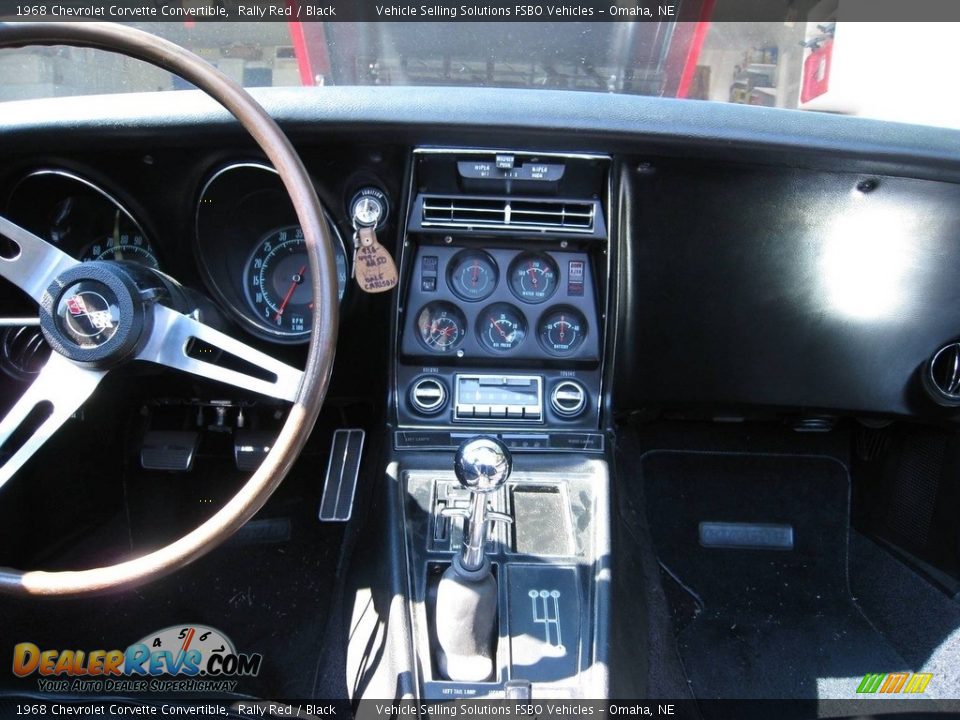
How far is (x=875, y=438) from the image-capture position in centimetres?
253

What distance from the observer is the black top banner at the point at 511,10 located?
2422 millimetres

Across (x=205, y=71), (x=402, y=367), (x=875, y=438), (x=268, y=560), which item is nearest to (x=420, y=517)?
(x=402, y=367)

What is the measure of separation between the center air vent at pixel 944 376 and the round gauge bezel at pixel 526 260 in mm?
1165

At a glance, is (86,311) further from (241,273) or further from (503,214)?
(503,214)

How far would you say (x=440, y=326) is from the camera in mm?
1981

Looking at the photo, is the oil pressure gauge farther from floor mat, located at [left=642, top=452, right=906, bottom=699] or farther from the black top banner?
the black top banner

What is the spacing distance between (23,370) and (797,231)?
7.12 ft

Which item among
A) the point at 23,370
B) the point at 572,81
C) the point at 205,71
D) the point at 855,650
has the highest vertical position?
the point at 572,81

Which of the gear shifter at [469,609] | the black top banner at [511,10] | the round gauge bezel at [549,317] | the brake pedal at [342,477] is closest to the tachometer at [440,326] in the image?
the round gauge bezel at [549,317]

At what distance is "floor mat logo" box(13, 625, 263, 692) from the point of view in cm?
198

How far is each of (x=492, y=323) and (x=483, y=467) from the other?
2.30ft

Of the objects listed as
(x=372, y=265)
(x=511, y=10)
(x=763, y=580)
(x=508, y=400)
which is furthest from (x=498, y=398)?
(x=511, y=10)

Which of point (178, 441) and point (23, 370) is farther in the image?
point (178, 441)

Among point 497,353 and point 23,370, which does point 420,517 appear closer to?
point 497,353
